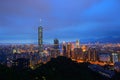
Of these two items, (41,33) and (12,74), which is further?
(41,33)

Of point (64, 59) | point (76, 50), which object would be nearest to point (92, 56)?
point (76, 50)

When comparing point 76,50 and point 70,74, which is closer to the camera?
point 70,74

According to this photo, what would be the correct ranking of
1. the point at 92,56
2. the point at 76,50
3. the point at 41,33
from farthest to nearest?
the point at 41,33 < the point at 76,50 < the point at 92,56

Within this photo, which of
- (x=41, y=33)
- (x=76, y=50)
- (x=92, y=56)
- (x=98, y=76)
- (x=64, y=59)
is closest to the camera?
(x=98, y=76)

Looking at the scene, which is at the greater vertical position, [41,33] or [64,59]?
[41,33]

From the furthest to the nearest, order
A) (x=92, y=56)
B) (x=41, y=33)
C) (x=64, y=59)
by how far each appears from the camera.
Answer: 1. (x=41, y=33)
2. (x=92, y=56)
3. (x=64, y=59)

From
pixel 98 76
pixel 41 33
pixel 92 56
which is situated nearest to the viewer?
pixel 98 76

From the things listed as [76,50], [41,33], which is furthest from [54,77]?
[41,33]

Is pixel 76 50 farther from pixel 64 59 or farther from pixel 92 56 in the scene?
pixel 64 59

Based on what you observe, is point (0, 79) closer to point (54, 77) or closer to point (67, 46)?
point (54, 77)
